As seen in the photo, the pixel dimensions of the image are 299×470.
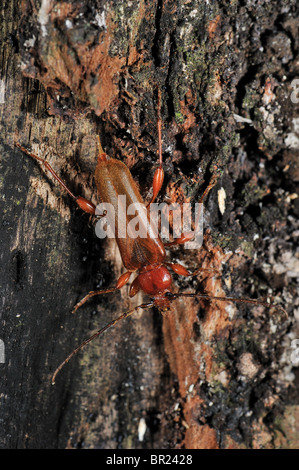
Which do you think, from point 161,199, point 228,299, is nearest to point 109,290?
point 161,199

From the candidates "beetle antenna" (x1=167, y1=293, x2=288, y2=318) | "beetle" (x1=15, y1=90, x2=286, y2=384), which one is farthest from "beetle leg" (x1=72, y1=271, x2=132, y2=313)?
"beetle antenna" (x1=167, y1=293, x2=288, y2=318)

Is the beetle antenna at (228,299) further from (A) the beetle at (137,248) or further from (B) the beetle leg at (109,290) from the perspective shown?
(B) the beetle leg at (109,290)

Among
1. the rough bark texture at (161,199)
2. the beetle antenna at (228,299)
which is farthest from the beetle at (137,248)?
the rough bark texture at (161,199)

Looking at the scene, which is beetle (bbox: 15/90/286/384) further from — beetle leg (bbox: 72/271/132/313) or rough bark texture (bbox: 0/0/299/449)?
rough bark texture (bbox: 0/0/299/449)

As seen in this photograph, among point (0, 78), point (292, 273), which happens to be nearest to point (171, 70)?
point (0, 78)

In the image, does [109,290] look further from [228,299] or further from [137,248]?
[228,299]

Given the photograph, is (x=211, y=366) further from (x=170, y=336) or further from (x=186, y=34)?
(x=186, y=34)
